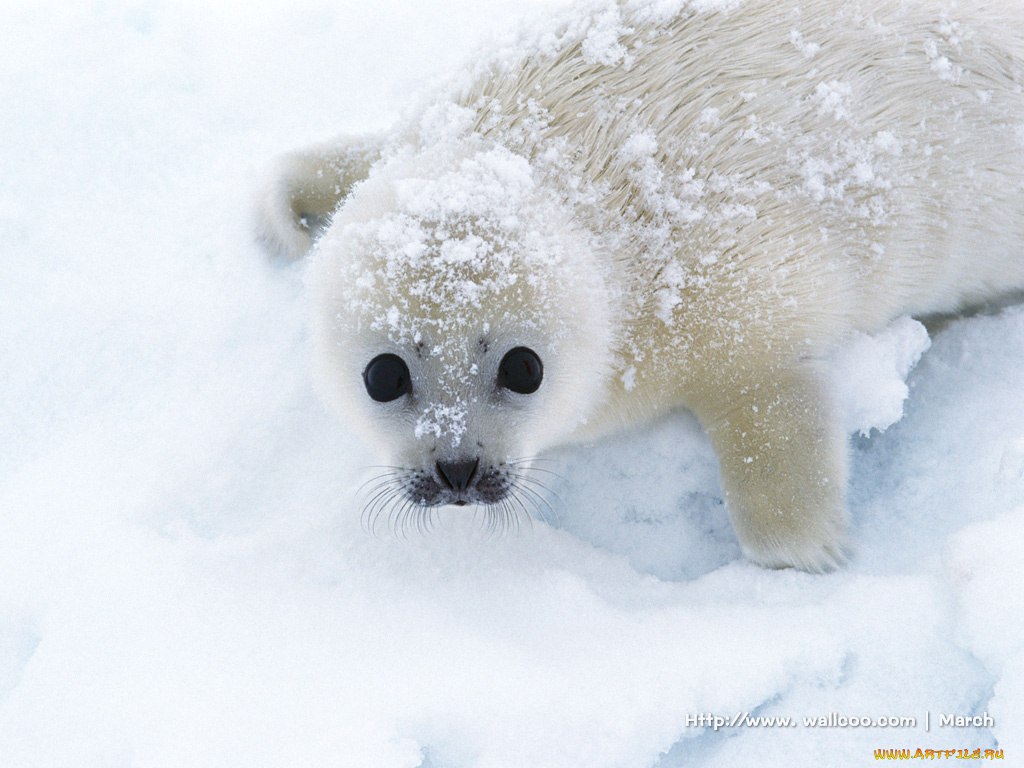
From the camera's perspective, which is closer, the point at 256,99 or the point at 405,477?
the point at 405,477

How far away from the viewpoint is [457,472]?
6.36 feet

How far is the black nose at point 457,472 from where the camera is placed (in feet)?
6.35

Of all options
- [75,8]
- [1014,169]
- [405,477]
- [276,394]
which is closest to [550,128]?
[405,477]

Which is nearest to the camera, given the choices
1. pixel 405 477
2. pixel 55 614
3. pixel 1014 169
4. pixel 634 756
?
pixel 634 756

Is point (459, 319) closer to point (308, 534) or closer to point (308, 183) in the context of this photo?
point (308, 534)

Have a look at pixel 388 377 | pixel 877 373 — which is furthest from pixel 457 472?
pixel 877 373

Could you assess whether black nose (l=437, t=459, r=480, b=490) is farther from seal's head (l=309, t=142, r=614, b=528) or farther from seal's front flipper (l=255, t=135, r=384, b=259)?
seal's front flipper (l=255, t=135, r=384, b=259)

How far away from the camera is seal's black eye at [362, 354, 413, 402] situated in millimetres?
1969

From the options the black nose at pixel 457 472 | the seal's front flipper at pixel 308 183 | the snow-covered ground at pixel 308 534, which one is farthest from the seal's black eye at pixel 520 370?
the seal's front flipper at pixel 308 183

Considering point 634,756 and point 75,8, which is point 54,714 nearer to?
point 634,756

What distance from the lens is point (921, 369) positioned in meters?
2.62

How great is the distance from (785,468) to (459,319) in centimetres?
100

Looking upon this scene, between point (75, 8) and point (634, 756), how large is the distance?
3725mm

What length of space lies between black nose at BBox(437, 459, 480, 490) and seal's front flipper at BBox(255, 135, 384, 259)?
4.27ft
